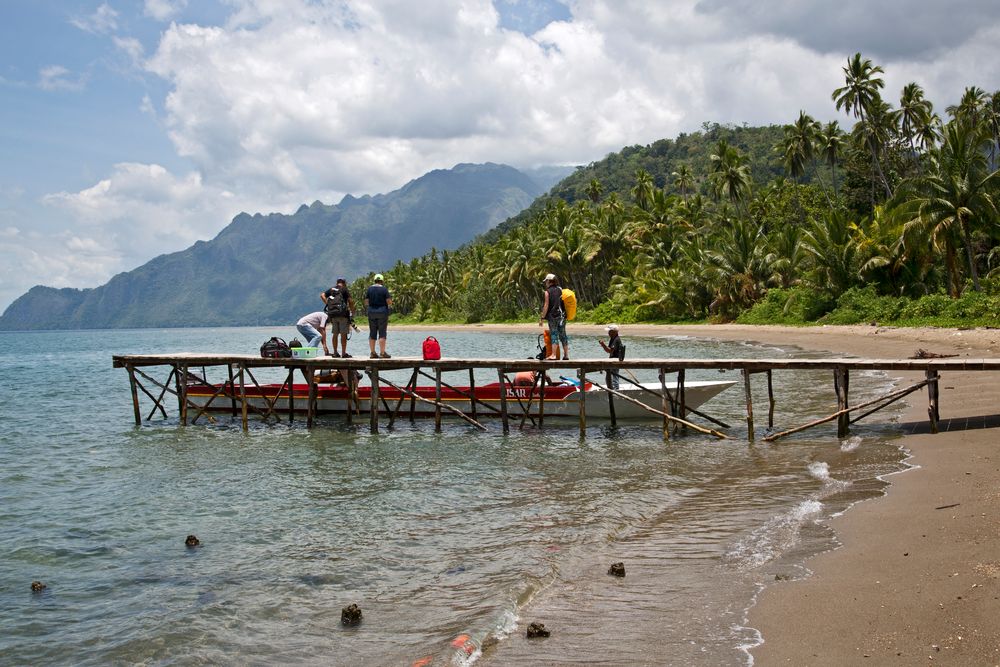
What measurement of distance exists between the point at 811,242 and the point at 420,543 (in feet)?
129

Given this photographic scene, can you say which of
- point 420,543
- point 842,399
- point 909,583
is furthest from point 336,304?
point 909,583

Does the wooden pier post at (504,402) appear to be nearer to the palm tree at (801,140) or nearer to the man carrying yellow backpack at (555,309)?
the man carrying yellow backpack at (555,309)

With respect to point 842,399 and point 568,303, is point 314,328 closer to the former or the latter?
point 568,303

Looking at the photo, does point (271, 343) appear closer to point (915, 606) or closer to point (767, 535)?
point (767, 535)

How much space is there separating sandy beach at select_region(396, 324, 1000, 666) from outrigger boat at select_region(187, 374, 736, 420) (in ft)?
20.2

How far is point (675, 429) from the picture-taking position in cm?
1628

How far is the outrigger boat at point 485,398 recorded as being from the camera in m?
17.0

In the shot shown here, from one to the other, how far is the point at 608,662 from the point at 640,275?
6104cm

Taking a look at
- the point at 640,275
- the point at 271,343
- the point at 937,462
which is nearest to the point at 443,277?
the point at 640,275

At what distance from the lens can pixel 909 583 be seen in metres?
6.09

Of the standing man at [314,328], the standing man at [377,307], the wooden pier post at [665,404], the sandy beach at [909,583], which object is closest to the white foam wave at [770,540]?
the sandy beach at [909,583]

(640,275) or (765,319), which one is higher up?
(640,275)

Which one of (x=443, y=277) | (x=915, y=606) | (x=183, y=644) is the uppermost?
(x=443, y=277)

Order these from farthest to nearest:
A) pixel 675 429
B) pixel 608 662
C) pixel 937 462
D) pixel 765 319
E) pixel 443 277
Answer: pixel 443 277 < pixel 765 319 < pixel 675 429 < pixel 937 462 < pixel 608 662
